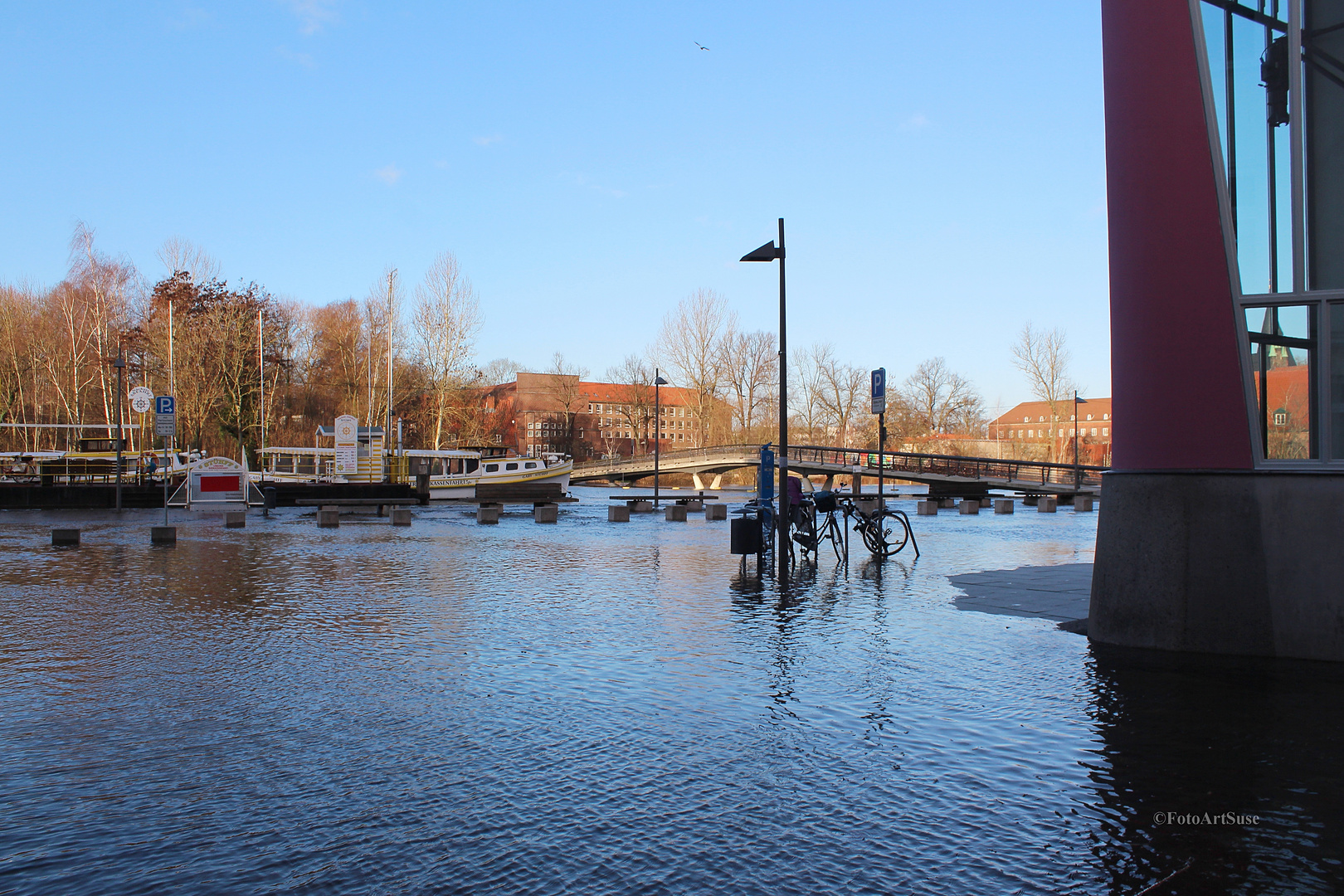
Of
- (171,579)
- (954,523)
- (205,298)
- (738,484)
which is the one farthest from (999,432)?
(171,579)

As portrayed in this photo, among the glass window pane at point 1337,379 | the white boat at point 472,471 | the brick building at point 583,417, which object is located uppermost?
the brick building at point 583,417

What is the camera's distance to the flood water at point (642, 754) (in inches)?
144

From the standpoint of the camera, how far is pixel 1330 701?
6.20 m

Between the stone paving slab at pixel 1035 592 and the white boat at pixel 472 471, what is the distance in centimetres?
3712

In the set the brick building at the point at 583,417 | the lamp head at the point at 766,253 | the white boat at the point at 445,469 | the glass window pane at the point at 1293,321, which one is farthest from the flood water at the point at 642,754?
the brick building at the point at 583,417

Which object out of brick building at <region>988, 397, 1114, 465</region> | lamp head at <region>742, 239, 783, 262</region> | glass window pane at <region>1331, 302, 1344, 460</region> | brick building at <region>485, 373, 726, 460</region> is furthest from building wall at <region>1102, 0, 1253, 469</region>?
brick building at <region>988, 397, 1114, 465</region>

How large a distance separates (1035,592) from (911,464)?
1968 inches

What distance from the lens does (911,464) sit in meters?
60.8

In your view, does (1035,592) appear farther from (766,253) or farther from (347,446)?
(347,446)

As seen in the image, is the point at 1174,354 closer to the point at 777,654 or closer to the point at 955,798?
the point at 777,654

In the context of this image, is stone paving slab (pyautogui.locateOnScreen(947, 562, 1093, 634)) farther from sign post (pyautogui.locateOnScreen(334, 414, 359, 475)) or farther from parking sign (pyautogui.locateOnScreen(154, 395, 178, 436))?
sign post (pyautogui.locateOnScreen(334, 414, 359, 475))

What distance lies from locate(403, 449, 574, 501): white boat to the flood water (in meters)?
39.9

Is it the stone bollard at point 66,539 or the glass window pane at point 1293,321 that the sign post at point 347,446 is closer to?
the stone bollard at point 66,539

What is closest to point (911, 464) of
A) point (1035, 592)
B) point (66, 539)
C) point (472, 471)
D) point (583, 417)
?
point (472, 471)
